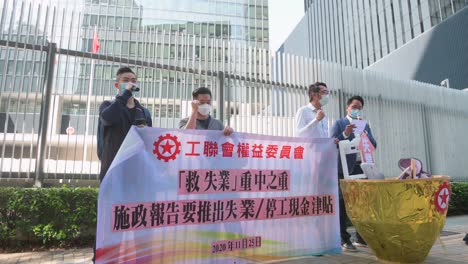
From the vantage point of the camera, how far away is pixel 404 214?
2.92 metres

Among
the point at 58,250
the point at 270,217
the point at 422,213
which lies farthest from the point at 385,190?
the point at 58,250

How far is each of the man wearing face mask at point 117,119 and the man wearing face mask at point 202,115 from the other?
47 cm

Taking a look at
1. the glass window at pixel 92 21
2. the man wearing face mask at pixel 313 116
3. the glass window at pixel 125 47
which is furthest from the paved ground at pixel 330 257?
the glass window at pixel 92 21

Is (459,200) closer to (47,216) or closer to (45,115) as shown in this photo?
(47,216)

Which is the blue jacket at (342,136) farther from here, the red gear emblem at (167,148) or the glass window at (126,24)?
the glass window at (126,24)

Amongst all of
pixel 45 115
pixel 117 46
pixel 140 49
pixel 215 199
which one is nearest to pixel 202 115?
pixel 215 199

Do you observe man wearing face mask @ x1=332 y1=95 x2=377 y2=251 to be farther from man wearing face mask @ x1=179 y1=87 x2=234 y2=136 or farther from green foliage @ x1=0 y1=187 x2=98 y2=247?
green foliage @ x1=0 y1=187 x2=98 y2=247

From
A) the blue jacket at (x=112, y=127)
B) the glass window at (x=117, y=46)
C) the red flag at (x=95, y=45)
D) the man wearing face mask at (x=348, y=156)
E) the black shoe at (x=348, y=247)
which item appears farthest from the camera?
the glass window at (x=117, y=46)

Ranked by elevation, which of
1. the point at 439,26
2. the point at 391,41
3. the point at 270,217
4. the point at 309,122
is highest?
the point at 391,41

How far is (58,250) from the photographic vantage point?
4.09 m

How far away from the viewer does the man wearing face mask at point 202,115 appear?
3188 mm

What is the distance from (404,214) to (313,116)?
4.74ft

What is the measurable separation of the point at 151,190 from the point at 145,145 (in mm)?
372

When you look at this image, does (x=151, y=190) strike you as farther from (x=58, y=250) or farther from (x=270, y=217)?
(x=58, y=250)
